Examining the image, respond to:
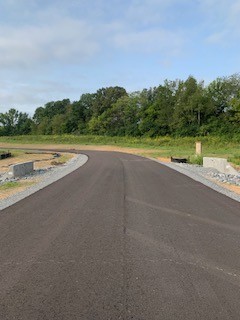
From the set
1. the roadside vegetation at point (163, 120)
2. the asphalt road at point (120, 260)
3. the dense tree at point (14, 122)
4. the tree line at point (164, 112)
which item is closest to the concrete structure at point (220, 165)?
the asphalt road at point (120, 260)

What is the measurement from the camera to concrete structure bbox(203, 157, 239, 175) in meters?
23.4

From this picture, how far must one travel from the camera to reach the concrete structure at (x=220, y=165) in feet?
76.7

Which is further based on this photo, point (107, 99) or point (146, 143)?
point (107, 99)

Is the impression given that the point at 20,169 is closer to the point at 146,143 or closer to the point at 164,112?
the point at 146,143

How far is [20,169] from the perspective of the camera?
2256 cm

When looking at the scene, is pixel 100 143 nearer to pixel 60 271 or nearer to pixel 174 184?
pixel 174 184

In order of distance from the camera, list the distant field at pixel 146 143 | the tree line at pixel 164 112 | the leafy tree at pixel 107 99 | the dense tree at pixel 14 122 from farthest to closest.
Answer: the dense tree at pixel 14 122 < the leafy tree at pixel 107 99 < the tree line at pixel 164 112 < the distant field at pixel 146 143

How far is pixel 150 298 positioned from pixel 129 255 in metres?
1.73

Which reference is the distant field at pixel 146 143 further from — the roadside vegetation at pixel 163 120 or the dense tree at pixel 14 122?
the dense tree at pixel 14 122

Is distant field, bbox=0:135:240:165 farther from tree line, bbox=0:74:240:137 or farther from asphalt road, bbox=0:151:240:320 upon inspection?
asphalt road, bbox=0:151:240:320

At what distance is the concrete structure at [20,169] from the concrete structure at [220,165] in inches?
526

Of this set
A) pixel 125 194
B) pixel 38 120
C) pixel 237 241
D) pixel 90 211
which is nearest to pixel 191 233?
pixel 237 241

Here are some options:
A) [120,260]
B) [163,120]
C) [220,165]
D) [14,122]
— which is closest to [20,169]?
[220,165]

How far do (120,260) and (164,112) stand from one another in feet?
275
